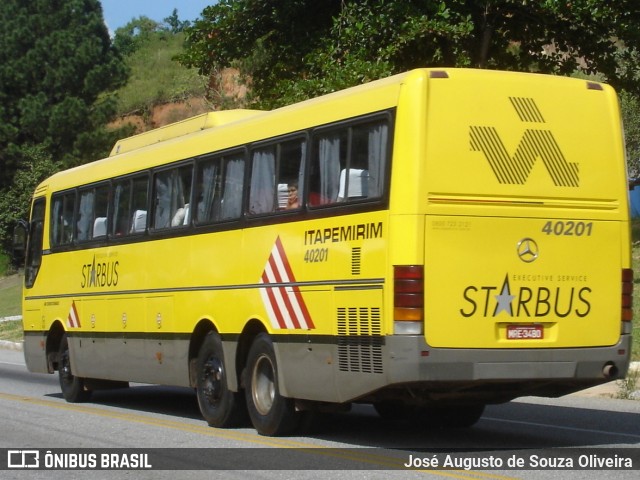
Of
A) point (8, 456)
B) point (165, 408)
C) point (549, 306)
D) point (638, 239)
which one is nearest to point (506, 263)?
point (549, 306)

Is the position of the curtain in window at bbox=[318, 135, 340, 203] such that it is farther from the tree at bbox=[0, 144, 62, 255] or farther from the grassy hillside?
the grassy hillside

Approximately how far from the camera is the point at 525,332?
1114 centimetres

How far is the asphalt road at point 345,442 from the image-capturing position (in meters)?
10.3

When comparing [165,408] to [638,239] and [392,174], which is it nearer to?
[392,174]

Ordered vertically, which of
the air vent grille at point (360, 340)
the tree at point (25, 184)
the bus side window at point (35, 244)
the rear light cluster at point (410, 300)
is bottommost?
the air vent grille at point (360, 340)

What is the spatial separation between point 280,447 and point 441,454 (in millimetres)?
1516

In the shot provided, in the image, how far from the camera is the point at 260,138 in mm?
13375

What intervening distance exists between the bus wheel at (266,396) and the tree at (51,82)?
4570 cm

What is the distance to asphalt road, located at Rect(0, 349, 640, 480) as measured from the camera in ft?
33.8

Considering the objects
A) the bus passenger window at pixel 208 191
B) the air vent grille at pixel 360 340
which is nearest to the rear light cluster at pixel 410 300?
the air vent grille at pixel 360 340

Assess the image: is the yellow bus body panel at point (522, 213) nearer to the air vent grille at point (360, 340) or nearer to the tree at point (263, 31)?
the air vent grille at point (360, 340)

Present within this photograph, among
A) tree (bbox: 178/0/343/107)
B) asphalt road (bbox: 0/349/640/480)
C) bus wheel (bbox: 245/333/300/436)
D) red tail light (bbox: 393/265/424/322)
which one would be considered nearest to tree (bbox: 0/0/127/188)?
tree (bbox: 178/0/343/107)

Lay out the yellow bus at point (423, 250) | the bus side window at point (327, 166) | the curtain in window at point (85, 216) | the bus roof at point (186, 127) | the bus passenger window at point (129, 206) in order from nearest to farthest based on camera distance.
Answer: the yellow bus at point (423, 250), the bus side window at point (327, 166), the bus roof at point (186, 127), the bus passenger window at point (129, 206), the curtain in window at point (85, 216)

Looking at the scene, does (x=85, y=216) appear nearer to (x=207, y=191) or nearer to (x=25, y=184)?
(x=207, y=191)
